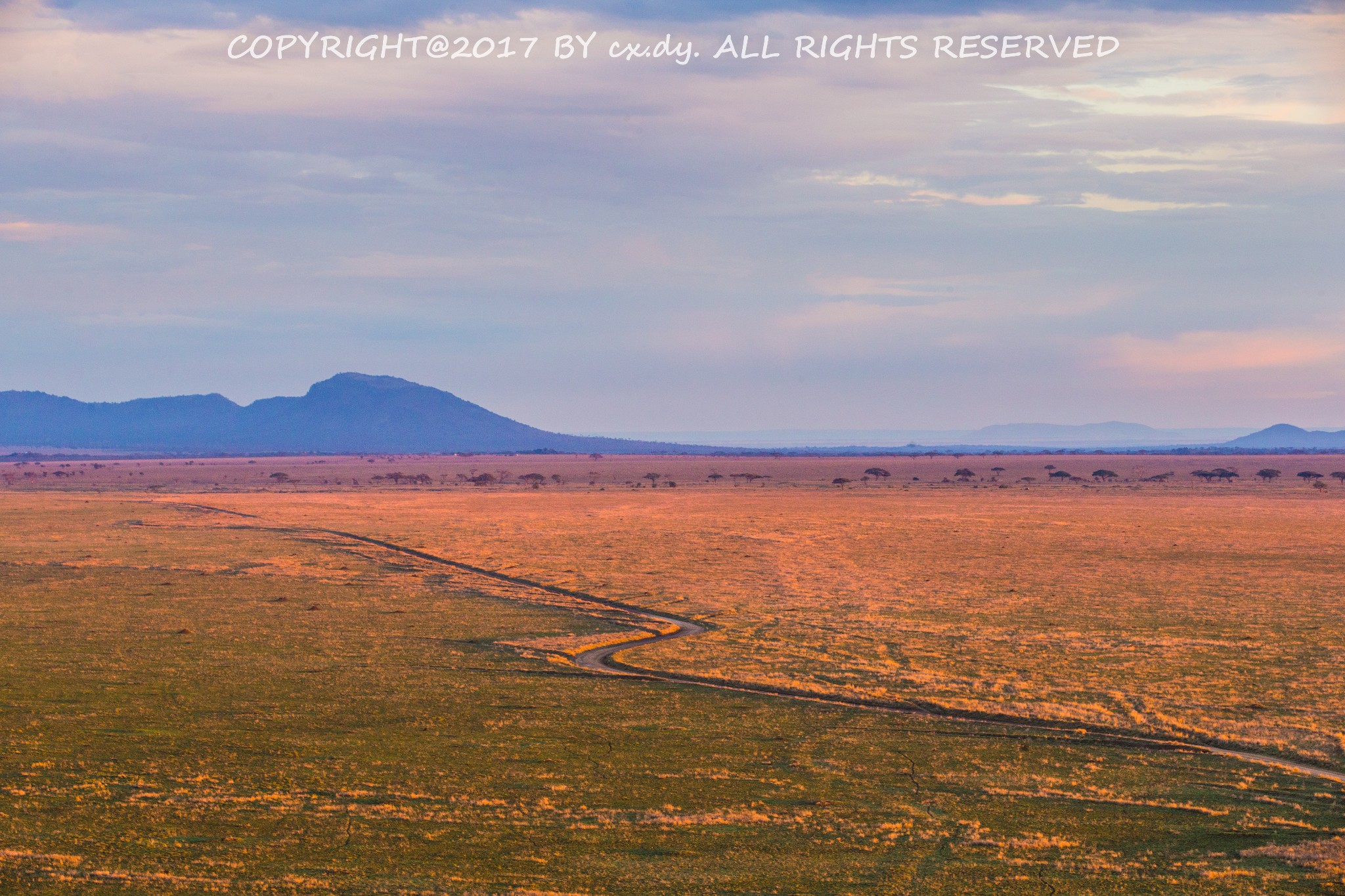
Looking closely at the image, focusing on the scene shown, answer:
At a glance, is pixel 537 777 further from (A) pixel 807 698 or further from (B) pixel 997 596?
(B) pixel 997 596

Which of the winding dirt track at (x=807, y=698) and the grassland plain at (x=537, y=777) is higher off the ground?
the winding dirt track at (x=807, y=698)

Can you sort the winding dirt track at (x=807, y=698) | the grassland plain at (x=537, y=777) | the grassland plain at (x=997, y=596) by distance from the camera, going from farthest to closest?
the grassland plain at (x=997, y=596) → the winding dirt track at (x=807, y=698) → the grassland plain at (x=537, y=777)

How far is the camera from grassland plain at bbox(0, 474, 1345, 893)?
31.3ft

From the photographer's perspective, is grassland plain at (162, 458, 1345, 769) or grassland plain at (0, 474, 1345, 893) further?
grassland plain at (162, 458, 1345, 769)

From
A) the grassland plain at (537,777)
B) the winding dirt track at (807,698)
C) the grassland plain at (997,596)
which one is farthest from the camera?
the grassland plain at (997,596)

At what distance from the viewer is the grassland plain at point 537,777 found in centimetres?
954

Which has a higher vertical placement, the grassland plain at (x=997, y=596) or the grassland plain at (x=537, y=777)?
the grassland plain at (x=997, y=596)

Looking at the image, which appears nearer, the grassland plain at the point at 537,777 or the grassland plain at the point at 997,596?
the grassland plain at the point at 537,777

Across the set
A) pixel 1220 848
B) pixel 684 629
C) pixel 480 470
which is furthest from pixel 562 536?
pixel 480 470

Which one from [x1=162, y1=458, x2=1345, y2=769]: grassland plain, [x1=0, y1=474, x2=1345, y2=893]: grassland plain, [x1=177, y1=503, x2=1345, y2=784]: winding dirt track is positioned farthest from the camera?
[x1=162, y1=458, x2=1345, y2=769]: grassland plain

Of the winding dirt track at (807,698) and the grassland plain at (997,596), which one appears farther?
the grassland plain at (997,596)

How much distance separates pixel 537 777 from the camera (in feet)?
39.4

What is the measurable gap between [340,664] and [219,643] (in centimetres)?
313

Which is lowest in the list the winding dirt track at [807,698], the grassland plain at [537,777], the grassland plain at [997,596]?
the grassland plain at [537,777]
